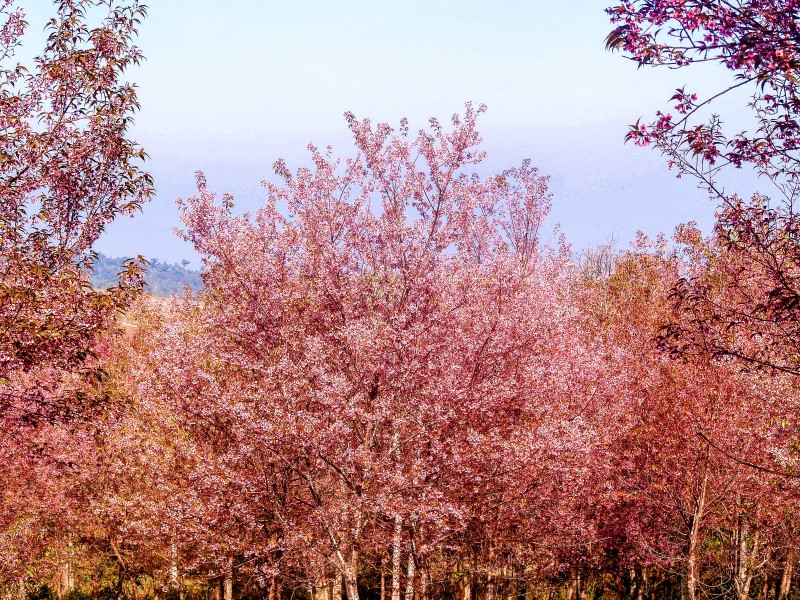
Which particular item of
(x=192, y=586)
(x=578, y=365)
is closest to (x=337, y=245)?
(x=578, y=365)

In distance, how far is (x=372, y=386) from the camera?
15078 millimetres

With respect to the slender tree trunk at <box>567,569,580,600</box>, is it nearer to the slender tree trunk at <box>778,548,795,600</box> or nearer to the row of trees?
the row of trees

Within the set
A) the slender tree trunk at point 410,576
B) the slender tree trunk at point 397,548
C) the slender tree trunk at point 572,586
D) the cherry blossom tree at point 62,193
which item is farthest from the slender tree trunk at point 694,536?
the cherry blossom tree at point 62,193

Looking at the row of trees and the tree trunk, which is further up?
the row of trees

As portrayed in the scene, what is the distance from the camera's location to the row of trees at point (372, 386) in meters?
10.3

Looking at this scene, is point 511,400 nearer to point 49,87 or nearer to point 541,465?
point 541,465

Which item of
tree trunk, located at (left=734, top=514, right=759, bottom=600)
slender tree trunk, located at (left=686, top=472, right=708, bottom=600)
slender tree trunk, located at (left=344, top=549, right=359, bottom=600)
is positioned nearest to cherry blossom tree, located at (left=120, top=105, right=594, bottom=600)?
slender tree trunk, located at (left=344, top=549, right=359, bottom=600)

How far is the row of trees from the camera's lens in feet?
33.9

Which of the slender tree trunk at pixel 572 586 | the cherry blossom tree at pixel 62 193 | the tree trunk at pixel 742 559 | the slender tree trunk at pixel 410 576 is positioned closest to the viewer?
the cherry blossom tree at pixel 62 193

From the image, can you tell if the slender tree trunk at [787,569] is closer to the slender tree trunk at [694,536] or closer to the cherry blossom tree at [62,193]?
the slender tree trunk at [694,536]

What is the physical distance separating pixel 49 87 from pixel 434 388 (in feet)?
30.7

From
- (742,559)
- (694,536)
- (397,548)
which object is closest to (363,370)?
(397,548)

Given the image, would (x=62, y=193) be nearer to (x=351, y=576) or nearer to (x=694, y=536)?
(x=351, y=576)

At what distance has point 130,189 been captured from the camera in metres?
11.3
